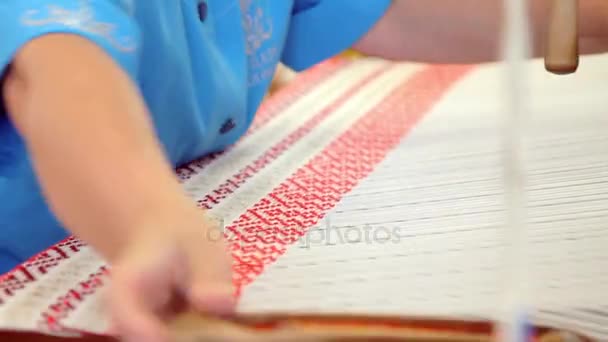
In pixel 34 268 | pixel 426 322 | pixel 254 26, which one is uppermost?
pixel 254 26

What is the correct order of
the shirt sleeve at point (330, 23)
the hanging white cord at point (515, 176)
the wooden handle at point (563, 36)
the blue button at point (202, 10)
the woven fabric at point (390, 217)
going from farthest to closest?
the shirt sleeve at point (330, 23), the blue button at point (202, 10), the wooden handle at point (563, 36), the woven fabric at point (390, 217), the hanging white cord at point (515, 176)

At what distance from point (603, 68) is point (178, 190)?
690 mm

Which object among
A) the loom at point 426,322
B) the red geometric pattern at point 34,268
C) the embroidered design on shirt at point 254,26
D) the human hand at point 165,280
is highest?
the embroidered design on shirt at point 254,26

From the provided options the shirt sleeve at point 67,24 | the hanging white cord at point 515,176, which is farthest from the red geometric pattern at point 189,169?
the hanging white cord at point 515,176

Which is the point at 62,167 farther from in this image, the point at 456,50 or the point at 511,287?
the point at 456,50

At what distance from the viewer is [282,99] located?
85cm

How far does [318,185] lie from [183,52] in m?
0.13

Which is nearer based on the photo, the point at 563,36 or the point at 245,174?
the point at 563,36

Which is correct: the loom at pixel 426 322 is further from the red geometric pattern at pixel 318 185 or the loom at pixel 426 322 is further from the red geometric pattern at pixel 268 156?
the red geometric pattern at pixel 268 156

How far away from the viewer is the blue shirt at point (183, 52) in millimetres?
345

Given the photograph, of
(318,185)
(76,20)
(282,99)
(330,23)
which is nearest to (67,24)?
(76,20)

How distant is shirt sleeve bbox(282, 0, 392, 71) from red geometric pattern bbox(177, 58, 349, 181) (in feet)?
0.30

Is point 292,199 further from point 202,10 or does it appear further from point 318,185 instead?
point 202,10

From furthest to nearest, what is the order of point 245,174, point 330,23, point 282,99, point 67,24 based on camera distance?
1. point 282,99
2. point 330,23
3. point 245,174
4. point 67,24
